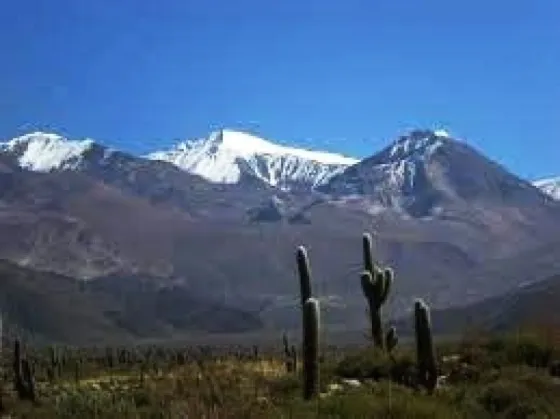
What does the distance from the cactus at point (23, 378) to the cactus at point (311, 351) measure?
12110mm

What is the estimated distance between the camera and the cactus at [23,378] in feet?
104

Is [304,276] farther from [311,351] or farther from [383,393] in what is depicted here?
[383,393]

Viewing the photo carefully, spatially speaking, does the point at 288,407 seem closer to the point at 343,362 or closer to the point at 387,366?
the point at 387,366

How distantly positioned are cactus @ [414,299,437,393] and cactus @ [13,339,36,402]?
12.4m

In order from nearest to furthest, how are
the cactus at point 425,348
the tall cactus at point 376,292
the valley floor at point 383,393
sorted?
the valley floor at point 383,393
the cactus at point 425,348
the tall cactus at point 376,292

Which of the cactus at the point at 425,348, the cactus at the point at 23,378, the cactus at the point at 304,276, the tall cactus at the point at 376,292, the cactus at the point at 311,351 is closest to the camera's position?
the cactus at the point at 311,351

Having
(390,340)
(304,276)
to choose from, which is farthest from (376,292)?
(304,276)

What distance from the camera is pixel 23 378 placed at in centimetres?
3391

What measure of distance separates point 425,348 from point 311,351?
2.43 metres

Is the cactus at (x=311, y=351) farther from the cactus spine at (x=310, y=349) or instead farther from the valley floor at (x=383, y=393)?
the valley floor at (x=383, y=393)

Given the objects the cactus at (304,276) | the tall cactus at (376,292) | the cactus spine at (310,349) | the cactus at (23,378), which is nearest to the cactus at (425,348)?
the cactus spine at (310,349)

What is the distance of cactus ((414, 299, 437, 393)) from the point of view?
21.0m

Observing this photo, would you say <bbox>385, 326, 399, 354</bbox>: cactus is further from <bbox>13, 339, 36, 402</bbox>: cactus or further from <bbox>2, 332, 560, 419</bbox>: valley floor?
<bbox>13, 339, 36, 402</bbox>: cactus

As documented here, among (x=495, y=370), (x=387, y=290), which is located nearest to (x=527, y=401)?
(x=495, y=370)
